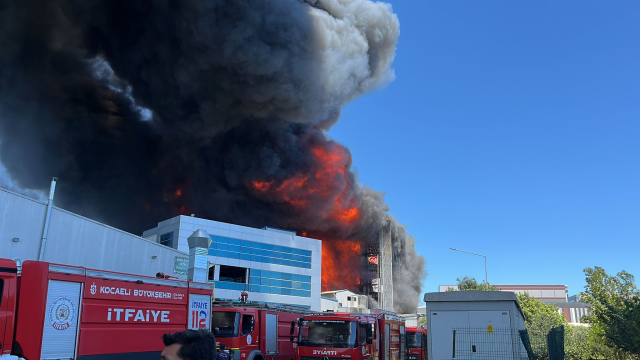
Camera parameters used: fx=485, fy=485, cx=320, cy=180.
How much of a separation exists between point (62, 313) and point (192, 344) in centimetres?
715

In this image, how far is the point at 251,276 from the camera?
4441 cm

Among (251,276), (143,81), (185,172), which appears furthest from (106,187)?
(251,276)

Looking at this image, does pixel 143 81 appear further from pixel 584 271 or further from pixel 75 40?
pixel 584 271

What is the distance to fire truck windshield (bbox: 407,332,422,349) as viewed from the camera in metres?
24.8

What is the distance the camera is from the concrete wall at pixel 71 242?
1597cm

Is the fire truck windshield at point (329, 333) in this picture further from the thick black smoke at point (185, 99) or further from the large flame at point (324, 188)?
the large flame at point (324, 188)

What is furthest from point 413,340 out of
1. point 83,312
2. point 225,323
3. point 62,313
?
point 62,313

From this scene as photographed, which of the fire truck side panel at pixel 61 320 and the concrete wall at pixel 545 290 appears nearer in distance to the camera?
the fire truck side panel at pixel 61 320

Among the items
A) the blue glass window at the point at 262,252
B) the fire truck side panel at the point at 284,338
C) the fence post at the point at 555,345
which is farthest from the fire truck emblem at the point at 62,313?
the blue glass window at the point at 262,252

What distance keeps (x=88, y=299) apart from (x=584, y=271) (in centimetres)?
3962

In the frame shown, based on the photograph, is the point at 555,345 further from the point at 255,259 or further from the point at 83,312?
the point at 255,259

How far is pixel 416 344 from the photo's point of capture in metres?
25.0

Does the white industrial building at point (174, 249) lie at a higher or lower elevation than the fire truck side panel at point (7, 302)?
higher

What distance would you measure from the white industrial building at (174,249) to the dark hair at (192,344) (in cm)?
1575
